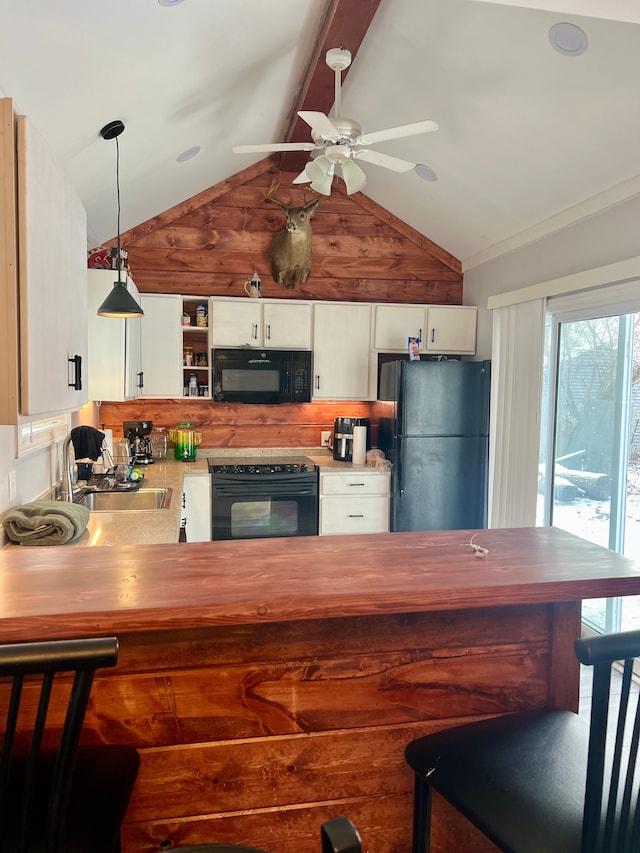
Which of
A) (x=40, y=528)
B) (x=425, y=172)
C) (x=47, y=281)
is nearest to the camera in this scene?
(x=47, y=281)

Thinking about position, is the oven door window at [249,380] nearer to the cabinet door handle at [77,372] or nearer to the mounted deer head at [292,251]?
the mounted deer head at [292,251]

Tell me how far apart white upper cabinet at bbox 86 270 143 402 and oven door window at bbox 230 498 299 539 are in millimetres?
1208

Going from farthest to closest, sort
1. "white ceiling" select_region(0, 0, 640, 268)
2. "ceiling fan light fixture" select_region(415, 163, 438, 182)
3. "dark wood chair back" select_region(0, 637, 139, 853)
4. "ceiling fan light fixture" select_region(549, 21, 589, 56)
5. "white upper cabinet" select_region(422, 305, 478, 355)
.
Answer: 1. "white upper cabinet" select_region(422, 305, 478, 355)
2. "ceiling fan light fixture" select_region(415, 163, 438, 182)
3. "ceiling fan light fixture" select_region(549, 21, 589, 56)
4. "white ceiling" select_region(0, 0, 640, 268)
5. "dark wood chair back" select_region(0, 637, 139, 853)

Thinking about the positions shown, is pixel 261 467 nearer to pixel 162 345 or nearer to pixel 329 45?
pixel 162 345

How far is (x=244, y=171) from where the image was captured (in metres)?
4.55

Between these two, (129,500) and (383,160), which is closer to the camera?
(383,160)

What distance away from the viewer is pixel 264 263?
468 centimetres

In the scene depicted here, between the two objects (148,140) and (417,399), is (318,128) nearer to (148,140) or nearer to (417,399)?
(148,140)

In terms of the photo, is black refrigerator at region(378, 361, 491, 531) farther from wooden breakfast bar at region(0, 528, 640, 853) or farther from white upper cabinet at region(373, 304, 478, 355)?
wooden breakfast bar at region(0, 528, 640, 853)

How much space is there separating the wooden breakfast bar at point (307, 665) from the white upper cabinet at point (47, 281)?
0.43 meters

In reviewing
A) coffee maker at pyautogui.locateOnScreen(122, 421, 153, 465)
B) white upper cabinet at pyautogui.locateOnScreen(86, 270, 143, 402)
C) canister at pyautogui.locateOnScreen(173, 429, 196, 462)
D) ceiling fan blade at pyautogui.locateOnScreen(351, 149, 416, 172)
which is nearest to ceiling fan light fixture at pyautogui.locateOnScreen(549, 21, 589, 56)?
ceiling fan blade at pyautogui.locateOnScreen(351, 149, 416, 172)

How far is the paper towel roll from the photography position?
4469 mm

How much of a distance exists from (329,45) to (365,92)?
0.67 metres

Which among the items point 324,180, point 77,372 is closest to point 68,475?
point 77,372
